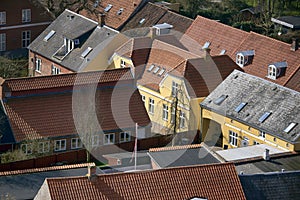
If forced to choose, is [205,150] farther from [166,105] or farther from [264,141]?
[166,105]

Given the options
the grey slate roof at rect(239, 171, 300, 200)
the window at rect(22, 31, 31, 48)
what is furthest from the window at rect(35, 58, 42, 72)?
the grey slate roof at rect(239, 171, 300, 200)

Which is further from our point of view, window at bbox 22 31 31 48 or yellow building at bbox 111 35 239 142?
window at bbox 22 31 31 48

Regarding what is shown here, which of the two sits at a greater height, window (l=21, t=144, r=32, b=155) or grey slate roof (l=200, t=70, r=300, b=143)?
grey slate roof (l=200, t=70, r=300, b=143)

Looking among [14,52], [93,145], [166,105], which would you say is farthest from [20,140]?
[14,52]

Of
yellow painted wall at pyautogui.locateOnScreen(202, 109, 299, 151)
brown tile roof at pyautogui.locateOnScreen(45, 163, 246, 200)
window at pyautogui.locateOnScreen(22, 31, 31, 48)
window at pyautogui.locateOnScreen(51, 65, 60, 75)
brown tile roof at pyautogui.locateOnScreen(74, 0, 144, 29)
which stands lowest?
window at pyautogui.locateOnScreen(22, 31, 31, 48)

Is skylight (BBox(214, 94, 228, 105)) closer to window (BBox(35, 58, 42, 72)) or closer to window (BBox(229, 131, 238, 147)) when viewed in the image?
window (BBox(229, 131, 238, 147))

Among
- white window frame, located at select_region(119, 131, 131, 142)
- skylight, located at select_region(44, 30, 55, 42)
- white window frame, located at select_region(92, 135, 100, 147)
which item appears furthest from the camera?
skylight, located at select_region(44, 30, 55, 42)

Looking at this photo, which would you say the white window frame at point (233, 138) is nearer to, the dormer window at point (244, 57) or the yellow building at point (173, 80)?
the yellow building at point (173, 80)

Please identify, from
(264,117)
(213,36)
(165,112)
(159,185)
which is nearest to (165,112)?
(165,112)
